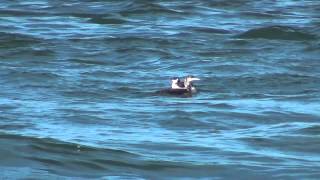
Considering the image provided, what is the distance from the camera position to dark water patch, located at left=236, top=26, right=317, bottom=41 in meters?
22.4

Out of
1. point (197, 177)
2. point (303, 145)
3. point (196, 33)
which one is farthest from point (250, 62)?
point (197, 177)

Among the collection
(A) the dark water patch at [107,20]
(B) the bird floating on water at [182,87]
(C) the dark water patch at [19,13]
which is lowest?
(C) the dark water patch at [19,13]

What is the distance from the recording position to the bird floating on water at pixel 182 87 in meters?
16.7

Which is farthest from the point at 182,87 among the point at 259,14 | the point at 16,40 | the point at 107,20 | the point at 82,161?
the point at 259,14

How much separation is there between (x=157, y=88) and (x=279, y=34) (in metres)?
5.55

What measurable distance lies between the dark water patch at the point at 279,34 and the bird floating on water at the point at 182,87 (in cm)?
521

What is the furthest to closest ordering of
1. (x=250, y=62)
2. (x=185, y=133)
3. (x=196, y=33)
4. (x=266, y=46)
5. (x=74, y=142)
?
(x=196, y=33)
(x=266, y=46)
(x=250, y=62)
(x=185, y=133)
(x=74, y=142)

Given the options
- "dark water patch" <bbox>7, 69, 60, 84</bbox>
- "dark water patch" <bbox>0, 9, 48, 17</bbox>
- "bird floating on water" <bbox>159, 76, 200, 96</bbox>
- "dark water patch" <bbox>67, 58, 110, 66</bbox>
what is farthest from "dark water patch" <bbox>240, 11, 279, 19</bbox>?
"bird floating on water" <bbox>159, 76, 200, 96</bbox>

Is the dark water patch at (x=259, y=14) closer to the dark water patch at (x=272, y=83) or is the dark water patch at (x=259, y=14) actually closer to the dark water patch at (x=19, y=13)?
the dark water patch at (x=19, y=13)

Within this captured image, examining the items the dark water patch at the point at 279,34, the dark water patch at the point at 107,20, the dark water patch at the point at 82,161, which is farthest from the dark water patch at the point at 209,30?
the dark water patch at the point at 82,161

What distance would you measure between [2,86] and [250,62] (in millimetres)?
4081

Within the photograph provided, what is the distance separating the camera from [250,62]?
19.6 meters

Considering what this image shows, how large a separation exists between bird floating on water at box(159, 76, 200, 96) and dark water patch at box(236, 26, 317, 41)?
5.21 m

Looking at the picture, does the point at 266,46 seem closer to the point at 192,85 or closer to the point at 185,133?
the point at 192,85
